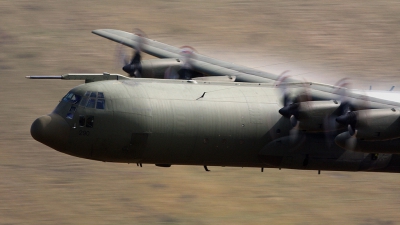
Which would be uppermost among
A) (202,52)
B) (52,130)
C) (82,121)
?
(82,121)

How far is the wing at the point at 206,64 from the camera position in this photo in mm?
30594

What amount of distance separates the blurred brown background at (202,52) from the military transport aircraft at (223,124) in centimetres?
858

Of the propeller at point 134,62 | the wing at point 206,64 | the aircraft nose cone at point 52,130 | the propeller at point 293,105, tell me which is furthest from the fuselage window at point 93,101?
the wing at point 206,64

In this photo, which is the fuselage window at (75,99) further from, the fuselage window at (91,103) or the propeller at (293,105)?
the propeller at (293,105)

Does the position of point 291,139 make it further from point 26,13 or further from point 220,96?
point 26,13

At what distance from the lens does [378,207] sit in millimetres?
40094

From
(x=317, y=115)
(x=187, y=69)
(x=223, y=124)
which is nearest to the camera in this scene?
(x=317, y=115)

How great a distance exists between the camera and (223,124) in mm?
26641

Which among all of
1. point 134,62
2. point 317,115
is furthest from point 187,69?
point 317,115

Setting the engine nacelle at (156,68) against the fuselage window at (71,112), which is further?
the engine nacelle at (156,68)

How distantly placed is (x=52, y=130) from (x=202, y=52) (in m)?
27.2

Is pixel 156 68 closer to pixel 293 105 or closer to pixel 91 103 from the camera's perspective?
pixel 91 103

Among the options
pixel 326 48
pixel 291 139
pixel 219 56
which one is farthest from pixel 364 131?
pixel 326 48

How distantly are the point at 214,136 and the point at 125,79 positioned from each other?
3941 mm
